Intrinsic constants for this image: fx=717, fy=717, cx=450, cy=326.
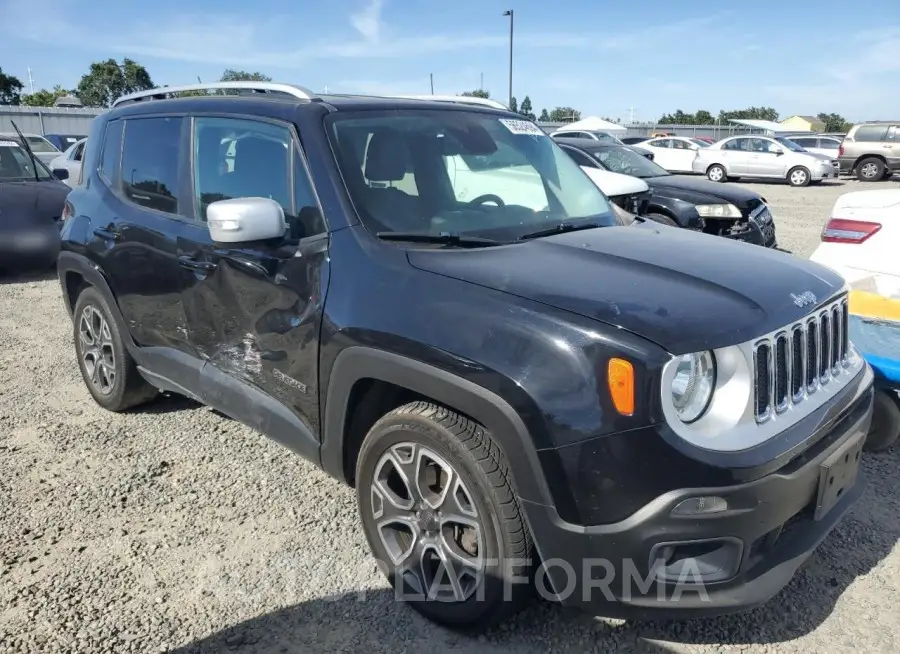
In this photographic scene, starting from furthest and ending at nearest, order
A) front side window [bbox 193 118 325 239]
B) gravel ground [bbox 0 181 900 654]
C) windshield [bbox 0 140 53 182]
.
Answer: windshield [bbox 0 140 53 182], front side window [bbox 193 118 325 239], gravel ground [bbox 0 181 900 654]

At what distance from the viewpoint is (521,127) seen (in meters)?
3.84

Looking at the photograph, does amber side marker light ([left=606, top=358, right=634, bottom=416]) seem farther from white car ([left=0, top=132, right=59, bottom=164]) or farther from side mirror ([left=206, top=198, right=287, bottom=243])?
white car ([left=0, top=132, right=59, bottom=164])

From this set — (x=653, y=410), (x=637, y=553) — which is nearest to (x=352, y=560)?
(x=637, y=553)

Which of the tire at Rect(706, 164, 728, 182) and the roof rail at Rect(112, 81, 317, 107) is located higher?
the tire at Rect(706, 164, 728, 182)

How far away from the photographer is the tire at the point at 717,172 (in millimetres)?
23453

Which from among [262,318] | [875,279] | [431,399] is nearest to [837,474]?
[431,399]

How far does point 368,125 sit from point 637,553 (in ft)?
6.74

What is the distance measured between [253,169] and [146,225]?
910 millimetres

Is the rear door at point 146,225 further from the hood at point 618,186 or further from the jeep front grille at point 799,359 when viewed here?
the hood at point 618,186

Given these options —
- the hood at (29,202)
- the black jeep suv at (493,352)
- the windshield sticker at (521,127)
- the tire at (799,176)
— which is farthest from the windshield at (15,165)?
the tire at (799,176)

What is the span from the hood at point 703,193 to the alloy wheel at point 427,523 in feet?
23.5

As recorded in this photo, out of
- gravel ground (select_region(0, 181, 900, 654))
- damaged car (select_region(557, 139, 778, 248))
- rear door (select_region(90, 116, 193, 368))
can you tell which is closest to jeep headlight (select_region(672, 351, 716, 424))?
gravel ground (select_region(0, 181, 900, 654))

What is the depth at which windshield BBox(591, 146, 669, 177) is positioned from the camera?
10.2 metres

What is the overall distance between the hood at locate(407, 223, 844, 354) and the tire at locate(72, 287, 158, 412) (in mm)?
2492
